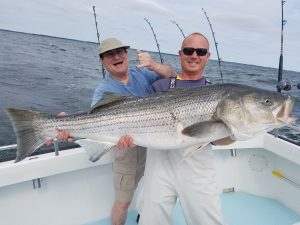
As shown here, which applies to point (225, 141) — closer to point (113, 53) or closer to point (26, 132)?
point (113, 53)

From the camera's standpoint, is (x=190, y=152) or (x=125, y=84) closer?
(x=190, y=152)

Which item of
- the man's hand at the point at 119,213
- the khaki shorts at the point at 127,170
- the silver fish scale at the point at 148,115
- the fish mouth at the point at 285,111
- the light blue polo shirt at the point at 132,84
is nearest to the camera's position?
the fish mouth at the point at 285,111

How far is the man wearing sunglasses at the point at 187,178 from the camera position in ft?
10.5

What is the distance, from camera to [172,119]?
3.03m

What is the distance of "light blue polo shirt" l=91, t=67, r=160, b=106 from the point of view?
3.64m

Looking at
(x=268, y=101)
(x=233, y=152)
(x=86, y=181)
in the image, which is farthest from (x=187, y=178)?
(x=233, y=152)

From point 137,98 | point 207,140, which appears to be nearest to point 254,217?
point 207,140

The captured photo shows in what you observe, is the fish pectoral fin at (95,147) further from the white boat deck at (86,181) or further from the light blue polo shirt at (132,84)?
the white boat deck at (86,181)

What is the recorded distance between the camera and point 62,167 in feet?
13.4

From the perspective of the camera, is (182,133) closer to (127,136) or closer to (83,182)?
(127,136)

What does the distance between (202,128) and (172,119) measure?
317 millimetres

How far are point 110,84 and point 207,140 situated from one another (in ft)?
4.40

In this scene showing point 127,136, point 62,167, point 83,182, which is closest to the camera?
point 127,136

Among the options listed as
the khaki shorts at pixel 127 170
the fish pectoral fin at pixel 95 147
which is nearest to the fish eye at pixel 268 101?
the fish pectoral fin at pixel 95 147
